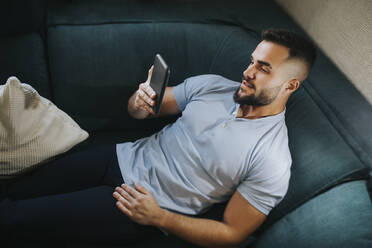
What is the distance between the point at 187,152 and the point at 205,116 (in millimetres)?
140

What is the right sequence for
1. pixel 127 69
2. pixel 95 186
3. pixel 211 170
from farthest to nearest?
pixel 127 69 → pixel 95 186 → pixel 211 170

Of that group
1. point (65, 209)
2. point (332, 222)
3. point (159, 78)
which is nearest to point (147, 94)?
point (159, 78)

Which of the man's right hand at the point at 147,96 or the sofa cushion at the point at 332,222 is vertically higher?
the man's right hand at the point at 147,96

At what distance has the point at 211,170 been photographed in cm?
110

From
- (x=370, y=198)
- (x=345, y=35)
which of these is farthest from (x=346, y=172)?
(x=345, y=35)

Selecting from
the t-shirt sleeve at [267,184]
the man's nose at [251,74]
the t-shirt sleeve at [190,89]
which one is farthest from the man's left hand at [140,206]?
the man's nose at [251,74]

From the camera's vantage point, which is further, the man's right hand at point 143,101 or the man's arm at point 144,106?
the man's arm at point 144,106

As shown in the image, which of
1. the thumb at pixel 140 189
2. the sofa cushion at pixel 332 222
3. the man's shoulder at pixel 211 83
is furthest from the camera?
the man's shoulder at pixel 211 83

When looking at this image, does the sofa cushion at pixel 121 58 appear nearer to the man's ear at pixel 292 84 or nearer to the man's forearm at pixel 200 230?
the man's ear at pixel 292 84

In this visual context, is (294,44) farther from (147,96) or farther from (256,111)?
(147,96)

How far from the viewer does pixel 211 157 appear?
1096 mm

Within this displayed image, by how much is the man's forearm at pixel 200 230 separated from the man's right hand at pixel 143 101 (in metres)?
0.36

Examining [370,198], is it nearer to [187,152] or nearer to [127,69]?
[187,152]

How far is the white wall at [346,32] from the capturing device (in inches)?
46.2
